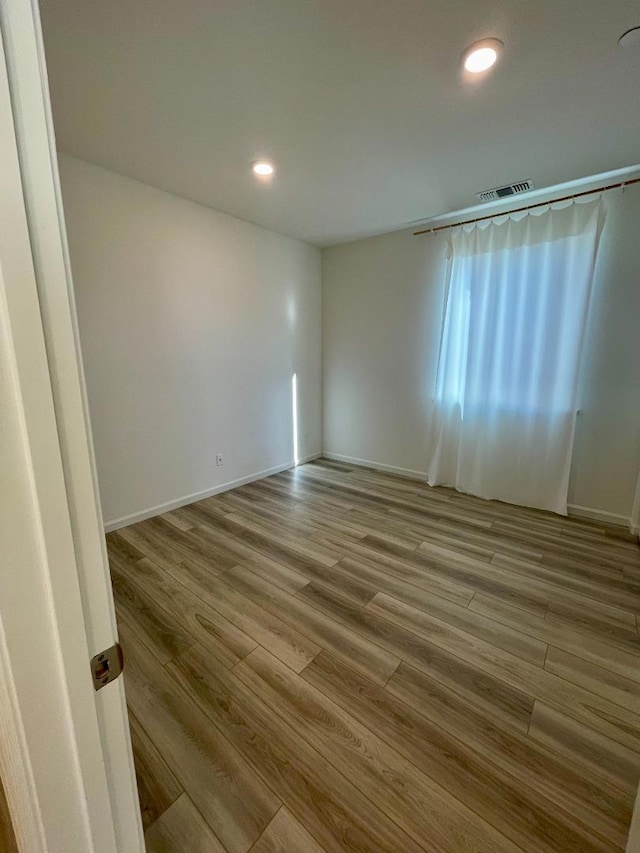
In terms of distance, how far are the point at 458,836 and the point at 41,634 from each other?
131cm

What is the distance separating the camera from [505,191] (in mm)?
2631

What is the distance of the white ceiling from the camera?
4.24 feet

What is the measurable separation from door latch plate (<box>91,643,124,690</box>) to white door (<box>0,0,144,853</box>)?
0.03 ft

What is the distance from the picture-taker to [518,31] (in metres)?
1.34

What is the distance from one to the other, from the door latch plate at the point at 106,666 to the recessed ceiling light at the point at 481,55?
91.0 inches

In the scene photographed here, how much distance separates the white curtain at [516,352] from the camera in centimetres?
265

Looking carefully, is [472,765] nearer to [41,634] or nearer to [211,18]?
[41,634]

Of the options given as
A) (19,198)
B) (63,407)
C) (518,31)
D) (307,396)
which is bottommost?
(307,396)

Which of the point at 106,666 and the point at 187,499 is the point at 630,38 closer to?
the point at 106,666

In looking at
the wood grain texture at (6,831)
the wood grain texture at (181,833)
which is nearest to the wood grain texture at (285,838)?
the wood grain texture at (181,833)

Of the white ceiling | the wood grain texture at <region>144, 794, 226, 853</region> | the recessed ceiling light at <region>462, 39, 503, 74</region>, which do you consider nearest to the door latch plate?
the wood grain texture at <region>144, 794, 226, 853</region>

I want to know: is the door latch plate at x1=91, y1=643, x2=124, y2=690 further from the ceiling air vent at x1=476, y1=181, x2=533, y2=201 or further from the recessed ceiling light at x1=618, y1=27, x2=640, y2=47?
the ceiling air vent at x1=476, y1=181, x2=533, y2=201

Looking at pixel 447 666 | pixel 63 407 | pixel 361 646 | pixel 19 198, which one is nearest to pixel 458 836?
pixel 447 666

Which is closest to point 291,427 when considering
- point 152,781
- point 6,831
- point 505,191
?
point 505,191
